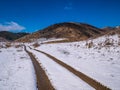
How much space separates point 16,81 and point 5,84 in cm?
100

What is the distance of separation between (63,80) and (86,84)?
190cm

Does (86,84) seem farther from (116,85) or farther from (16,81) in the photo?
(16,81)

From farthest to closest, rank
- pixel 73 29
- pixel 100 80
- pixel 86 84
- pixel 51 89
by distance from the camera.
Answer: pixel 73 29 < pixel 100 80 < pixel 86 84 < pixel 51 89

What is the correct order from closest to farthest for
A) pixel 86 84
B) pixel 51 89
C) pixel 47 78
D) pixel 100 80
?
pixel 51 89 → pixel 86 84 → pixel 100 80 → pixel 47 78

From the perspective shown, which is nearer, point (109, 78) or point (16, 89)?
point (16, 89)

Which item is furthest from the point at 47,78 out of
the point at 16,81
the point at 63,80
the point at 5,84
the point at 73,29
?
the point at 73,29

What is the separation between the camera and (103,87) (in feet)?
34.5

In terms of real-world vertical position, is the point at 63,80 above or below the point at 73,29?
below

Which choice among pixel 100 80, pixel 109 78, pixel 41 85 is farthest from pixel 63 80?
pixel 109 78

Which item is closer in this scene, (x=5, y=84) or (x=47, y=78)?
(x=5, y=84)

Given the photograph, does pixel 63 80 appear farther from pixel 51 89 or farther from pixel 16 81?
pixel 16 81

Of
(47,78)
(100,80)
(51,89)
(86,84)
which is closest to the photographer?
(51,89)

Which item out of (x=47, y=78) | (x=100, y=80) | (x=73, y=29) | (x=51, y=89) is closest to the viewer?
(x=51, y=89)

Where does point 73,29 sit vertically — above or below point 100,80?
above
